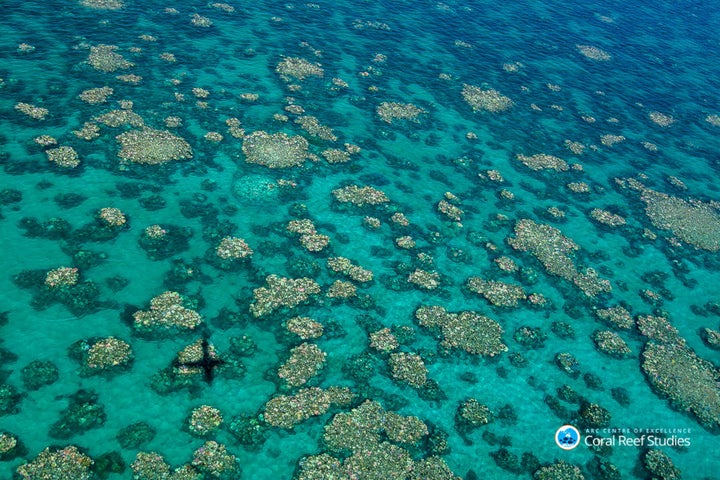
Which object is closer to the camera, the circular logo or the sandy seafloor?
the sandy seafloor

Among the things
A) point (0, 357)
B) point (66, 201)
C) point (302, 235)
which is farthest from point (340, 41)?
point (0, 357)

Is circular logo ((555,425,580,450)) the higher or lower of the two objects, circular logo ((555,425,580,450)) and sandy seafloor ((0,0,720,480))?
the lower

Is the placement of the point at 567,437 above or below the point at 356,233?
below

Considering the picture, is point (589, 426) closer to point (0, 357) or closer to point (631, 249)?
point (631, 249)

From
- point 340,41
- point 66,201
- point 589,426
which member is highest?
point 340,41

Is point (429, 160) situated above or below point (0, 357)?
above
